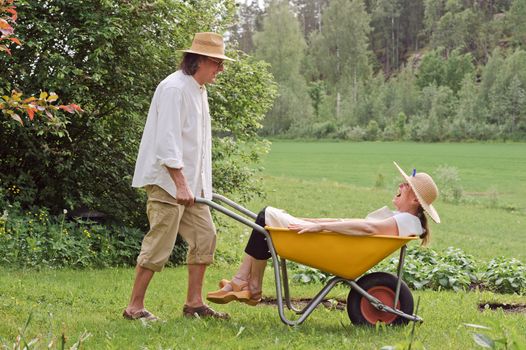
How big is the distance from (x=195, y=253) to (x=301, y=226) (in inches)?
30.0

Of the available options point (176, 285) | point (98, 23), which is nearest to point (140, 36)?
point (98, 23)

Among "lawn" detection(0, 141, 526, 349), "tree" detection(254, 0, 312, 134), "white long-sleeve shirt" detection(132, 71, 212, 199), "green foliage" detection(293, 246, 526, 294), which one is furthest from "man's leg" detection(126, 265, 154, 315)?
"tree" detection(254, 0, 312, 134)

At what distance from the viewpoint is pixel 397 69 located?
93.8 m

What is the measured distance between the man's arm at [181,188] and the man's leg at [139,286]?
52 cm

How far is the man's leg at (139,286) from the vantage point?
16.3 feet

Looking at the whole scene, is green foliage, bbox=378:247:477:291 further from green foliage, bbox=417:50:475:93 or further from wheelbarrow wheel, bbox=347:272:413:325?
green foliage, bbox=417:50:475:93

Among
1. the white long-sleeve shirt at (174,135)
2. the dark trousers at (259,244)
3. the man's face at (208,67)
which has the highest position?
the man's face at (208,67)

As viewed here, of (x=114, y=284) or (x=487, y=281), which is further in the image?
(x=487, y=281)

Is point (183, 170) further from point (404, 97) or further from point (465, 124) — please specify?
point (404, 97)

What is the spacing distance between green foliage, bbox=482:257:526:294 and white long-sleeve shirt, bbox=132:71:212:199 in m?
3.58

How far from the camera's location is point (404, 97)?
66.1 metres

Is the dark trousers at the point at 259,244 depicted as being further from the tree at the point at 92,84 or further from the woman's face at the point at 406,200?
the tree at the point at 92,84

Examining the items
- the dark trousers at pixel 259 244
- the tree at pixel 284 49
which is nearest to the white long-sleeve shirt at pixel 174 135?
the dark trousers at pixel 259 244

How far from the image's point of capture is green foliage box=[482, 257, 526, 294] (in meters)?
7.41
